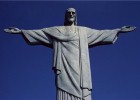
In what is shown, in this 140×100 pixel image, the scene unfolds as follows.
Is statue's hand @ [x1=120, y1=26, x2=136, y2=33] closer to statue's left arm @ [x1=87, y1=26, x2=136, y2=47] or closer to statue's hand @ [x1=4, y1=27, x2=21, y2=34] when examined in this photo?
statue's left arm @ [x1=87, y1=26, x2=136, y2=47]

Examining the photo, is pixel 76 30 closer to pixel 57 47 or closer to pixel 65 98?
pixel 57 47

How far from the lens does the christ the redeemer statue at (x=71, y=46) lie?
53.9 feet

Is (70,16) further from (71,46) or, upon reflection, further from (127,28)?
(127,28)

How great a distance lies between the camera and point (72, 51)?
17.0 metres

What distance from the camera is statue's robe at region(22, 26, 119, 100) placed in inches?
647

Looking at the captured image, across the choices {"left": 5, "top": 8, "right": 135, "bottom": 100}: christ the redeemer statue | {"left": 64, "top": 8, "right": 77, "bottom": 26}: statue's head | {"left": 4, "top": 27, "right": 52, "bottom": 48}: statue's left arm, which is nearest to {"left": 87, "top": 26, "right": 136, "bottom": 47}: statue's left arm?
{"left": 5, "top": 8, "right": 135, "bottom": 100}: christ the redeemer statue

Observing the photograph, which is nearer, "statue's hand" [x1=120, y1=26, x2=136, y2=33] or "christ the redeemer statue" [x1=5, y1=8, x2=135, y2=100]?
"christ the redeemer statue" [x1=5, y1=8, x2=135, y2=100]

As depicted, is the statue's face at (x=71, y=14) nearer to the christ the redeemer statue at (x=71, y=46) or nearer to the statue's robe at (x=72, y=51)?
the christ the redeemer statue at (x=71, y=46)

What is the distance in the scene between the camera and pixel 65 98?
16.3 m

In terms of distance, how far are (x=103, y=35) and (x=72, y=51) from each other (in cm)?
157

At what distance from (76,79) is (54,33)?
2.19m

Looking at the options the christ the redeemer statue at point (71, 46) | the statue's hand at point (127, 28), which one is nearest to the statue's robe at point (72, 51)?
the christ the redeemer statue at point (71, 46)

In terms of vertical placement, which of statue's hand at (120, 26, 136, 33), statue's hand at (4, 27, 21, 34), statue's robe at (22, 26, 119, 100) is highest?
statue's hand at (120, 26, 136, 33)

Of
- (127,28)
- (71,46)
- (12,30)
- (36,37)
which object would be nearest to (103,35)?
(127,28)
